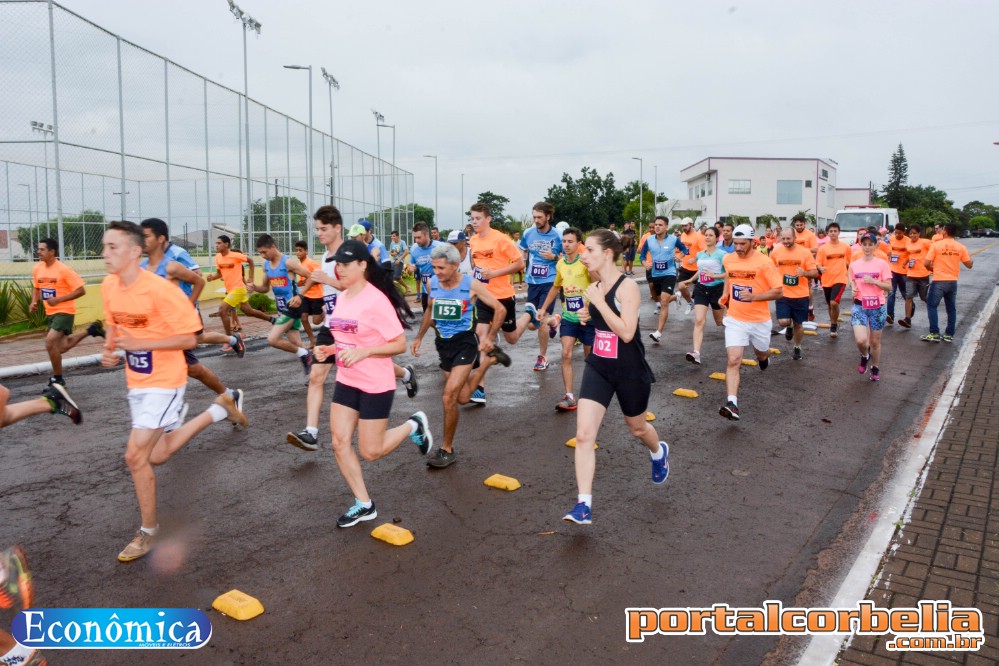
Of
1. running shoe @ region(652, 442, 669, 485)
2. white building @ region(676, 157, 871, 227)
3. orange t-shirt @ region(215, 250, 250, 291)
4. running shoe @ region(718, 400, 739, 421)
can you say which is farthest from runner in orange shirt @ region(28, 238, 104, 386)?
white building @ region(676, 157, 871, 227)

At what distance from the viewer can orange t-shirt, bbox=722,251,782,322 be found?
321 inches

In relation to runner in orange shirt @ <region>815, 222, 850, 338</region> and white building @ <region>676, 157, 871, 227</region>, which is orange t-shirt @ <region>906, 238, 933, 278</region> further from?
white building @ <region>676, 157, 871, 227</region>

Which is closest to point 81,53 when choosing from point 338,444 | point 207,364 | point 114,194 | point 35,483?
point 114,194

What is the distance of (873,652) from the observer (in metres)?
3.44

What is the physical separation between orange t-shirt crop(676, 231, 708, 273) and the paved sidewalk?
25.9ft

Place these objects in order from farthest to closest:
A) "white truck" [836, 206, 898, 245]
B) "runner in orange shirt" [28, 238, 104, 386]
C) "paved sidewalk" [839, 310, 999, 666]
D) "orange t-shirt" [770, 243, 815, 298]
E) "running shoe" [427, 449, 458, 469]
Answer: "white truck" [836, 206, 898, 245] → "orange t-shirt" [770, 243, 815, 298] → "runner in orange shirt" [28, 238, 104, 386] → "running shoe" [427, 449, 458, 469] → "paved sidewalk" [839, 310, 999, 666]

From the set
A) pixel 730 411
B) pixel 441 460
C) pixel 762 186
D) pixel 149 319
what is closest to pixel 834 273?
pixel 730 411

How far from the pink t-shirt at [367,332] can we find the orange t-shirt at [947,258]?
11515 mm

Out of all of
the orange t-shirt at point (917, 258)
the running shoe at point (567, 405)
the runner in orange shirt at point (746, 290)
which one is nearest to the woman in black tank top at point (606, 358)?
the running shoe at point (567, 405)

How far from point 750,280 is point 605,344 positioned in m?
3.93

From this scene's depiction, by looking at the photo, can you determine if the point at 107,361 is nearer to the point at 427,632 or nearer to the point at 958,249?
the point at 427,632

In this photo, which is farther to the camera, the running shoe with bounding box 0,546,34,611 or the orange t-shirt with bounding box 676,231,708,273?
the orange t-shirt with bounding box 676,231,708,273

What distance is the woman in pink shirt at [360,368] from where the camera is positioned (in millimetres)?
4785

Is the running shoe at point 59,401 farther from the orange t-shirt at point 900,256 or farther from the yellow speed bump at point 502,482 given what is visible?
the orange t-shirt at point 900,256
